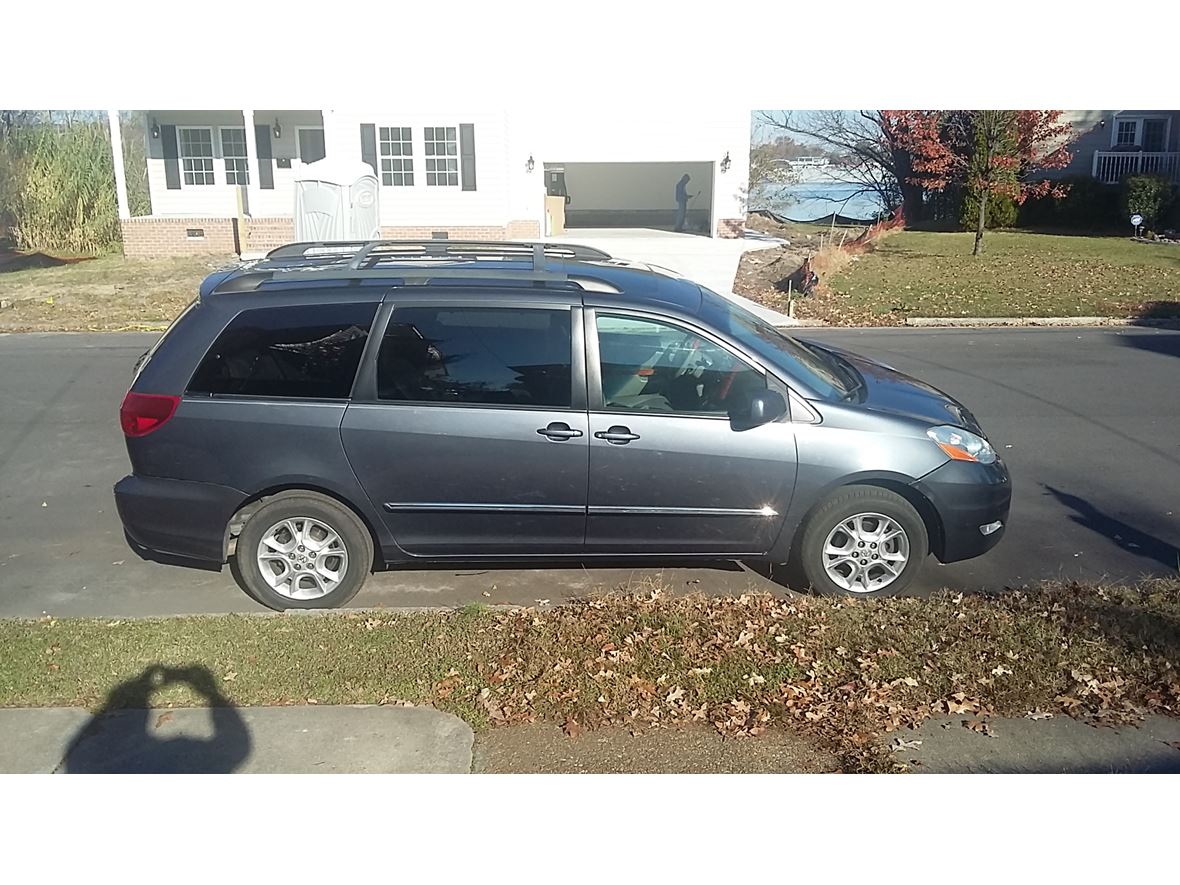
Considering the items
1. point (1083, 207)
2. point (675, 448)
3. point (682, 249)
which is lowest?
point (675, 448)

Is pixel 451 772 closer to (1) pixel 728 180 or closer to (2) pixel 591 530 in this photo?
(2) pixel 591 530

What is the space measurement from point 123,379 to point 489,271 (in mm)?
7703

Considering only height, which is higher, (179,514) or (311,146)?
(311,146)

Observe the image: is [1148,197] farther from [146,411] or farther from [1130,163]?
[146,411]

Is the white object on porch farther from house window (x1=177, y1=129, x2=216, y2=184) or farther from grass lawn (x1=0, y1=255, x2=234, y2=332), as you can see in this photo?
house window (x1=177, y1=129, x2=216, y2=184)

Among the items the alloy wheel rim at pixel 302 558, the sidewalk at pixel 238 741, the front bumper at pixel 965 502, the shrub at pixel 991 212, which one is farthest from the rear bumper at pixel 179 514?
the shrub at pixel 991 212

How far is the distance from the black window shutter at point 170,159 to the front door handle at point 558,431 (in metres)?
24.0

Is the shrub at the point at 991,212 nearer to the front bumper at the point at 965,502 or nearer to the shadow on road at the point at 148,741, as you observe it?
the front bumper at the point at 965,502

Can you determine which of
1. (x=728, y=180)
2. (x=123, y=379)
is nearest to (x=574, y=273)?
(x=123, y=379)

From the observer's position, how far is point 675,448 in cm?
515

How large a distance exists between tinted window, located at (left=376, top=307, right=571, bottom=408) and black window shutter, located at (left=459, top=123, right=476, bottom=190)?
758 inches

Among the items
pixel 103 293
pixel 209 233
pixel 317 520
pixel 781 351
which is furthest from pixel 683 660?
pixel 209 233

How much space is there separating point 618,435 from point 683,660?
1.24 metres

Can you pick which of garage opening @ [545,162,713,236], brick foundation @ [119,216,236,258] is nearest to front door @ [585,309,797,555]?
brick foundation @ [119,216,236,258]
